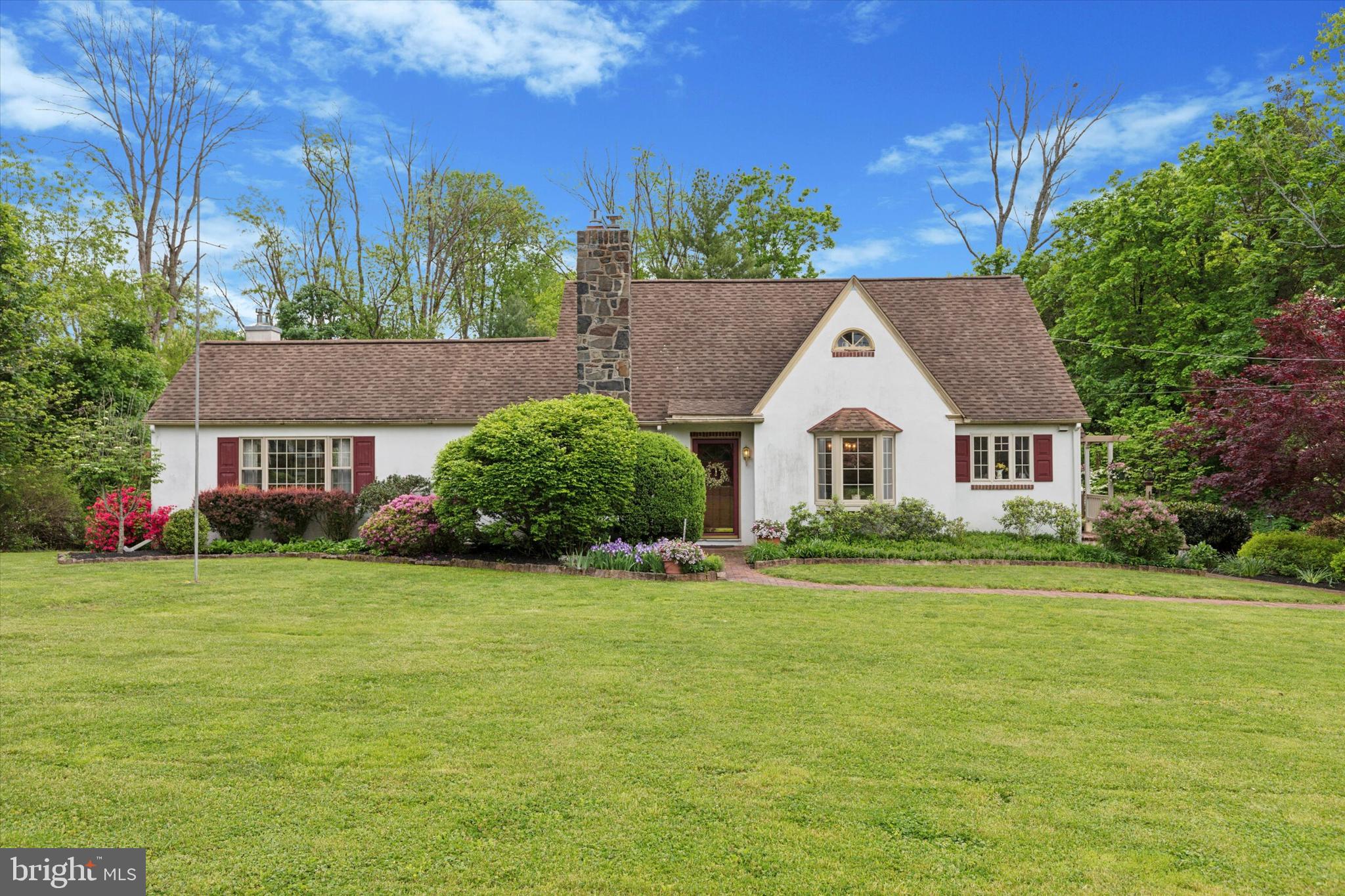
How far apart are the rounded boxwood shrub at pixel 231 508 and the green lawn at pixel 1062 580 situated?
1005 cm

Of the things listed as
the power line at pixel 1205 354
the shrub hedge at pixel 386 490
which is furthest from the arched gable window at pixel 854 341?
the shrub hedge at pixel 386 490

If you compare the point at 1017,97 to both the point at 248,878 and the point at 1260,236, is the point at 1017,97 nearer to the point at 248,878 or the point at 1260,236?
the point at 1260,236

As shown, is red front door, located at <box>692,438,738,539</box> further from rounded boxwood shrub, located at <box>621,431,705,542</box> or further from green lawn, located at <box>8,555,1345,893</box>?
green lawn, located at <box>8,555,1345,893</box>

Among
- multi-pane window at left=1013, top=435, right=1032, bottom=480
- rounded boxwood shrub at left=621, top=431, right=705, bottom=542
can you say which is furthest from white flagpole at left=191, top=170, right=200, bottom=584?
multi-pane window at left=1013, top=435, right=1032, bottom=480

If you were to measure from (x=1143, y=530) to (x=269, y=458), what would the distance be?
17.0 meters

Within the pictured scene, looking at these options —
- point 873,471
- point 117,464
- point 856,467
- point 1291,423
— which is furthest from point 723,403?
point 117,464

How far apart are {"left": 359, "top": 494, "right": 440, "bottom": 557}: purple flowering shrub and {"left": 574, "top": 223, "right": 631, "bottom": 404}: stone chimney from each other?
3.83m

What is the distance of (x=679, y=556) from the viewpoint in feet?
40.1

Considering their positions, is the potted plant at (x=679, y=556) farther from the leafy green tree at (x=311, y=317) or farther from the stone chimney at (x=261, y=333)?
the leafy green tree at (x=311, y=317)

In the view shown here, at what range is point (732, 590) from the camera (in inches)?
428

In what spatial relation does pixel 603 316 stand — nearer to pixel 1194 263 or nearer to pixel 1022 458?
pixel 1022 458

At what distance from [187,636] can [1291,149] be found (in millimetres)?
27535

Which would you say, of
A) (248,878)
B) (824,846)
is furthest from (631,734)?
(248,878)

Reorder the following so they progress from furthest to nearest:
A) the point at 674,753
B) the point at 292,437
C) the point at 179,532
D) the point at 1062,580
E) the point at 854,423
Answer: the point at 292,437 < the point at 854,423 < the point at 179,532 < the point at 1062,580 < the point at 674,753
